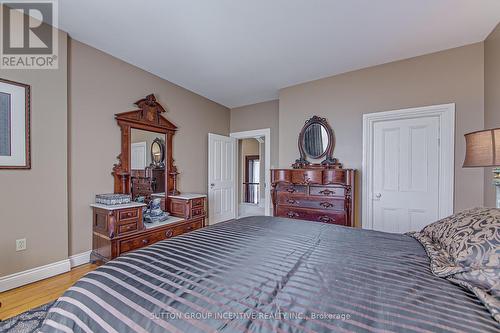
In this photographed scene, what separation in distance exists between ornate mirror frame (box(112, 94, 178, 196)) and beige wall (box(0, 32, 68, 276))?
0.64m

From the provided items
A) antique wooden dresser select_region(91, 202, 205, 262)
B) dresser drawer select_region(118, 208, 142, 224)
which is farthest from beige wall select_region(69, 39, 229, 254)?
dresser drawer select_region(118, 208, 142, 224)

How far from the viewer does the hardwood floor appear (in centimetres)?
189

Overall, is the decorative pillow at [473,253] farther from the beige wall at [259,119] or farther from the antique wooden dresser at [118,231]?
the beige wall at [259,119]

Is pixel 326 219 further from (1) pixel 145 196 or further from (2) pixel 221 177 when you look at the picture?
(1) pixel 145 196

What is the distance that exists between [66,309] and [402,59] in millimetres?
3983

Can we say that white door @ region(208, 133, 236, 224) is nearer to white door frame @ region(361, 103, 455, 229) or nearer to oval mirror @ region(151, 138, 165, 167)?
oval mirror @ region(151, 138, 165, 167)

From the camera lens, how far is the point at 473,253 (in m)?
0.93

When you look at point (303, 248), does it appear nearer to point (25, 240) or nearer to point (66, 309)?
point (66, 309)

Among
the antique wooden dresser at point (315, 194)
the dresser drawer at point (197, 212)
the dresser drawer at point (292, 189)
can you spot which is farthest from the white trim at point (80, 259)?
the dresser drawer at point (292, 189)

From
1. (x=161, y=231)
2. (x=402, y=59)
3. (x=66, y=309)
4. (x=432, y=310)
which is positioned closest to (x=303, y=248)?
(x=432, y=310)

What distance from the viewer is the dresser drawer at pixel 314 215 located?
299 centimetres

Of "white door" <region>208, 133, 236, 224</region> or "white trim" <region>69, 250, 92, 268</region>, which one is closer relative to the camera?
"white trim" <region>69, 250, 92, 268</region>

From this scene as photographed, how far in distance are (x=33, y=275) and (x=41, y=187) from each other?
2.97 ft

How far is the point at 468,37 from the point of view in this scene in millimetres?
2514
